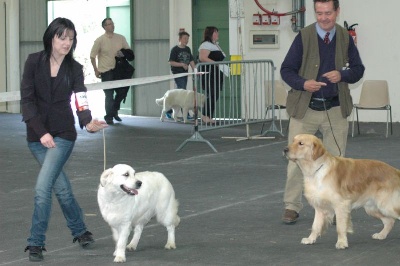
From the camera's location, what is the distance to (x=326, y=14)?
811 cm

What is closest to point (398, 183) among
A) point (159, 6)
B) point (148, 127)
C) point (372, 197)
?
point (372, 197)

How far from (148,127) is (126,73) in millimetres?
1455

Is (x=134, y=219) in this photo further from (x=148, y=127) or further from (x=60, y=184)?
(x=148, y=127)

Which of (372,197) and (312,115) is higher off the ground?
(312,115)

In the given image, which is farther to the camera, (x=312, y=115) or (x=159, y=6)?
(x=159, y=6)

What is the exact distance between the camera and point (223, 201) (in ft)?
32.4

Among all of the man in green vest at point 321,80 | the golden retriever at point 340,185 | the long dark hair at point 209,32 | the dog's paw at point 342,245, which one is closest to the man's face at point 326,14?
the man in green vest at point 321,80

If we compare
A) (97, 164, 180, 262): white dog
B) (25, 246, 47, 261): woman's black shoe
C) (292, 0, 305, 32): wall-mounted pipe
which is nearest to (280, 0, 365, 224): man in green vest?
(97, 164, 180, 262): white dog

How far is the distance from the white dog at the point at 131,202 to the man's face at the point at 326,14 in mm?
1971

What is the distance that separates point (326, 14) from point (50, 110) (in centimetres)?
249

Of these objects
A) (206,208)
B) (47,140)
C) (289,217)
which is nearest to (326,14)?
(289,217)

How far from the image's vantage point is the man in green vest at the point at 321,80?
8273 mm

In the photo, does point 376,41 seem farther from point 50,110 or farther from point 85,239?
point 50,110

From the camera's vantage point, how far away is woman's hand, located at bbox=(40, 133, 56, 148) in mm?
7055
